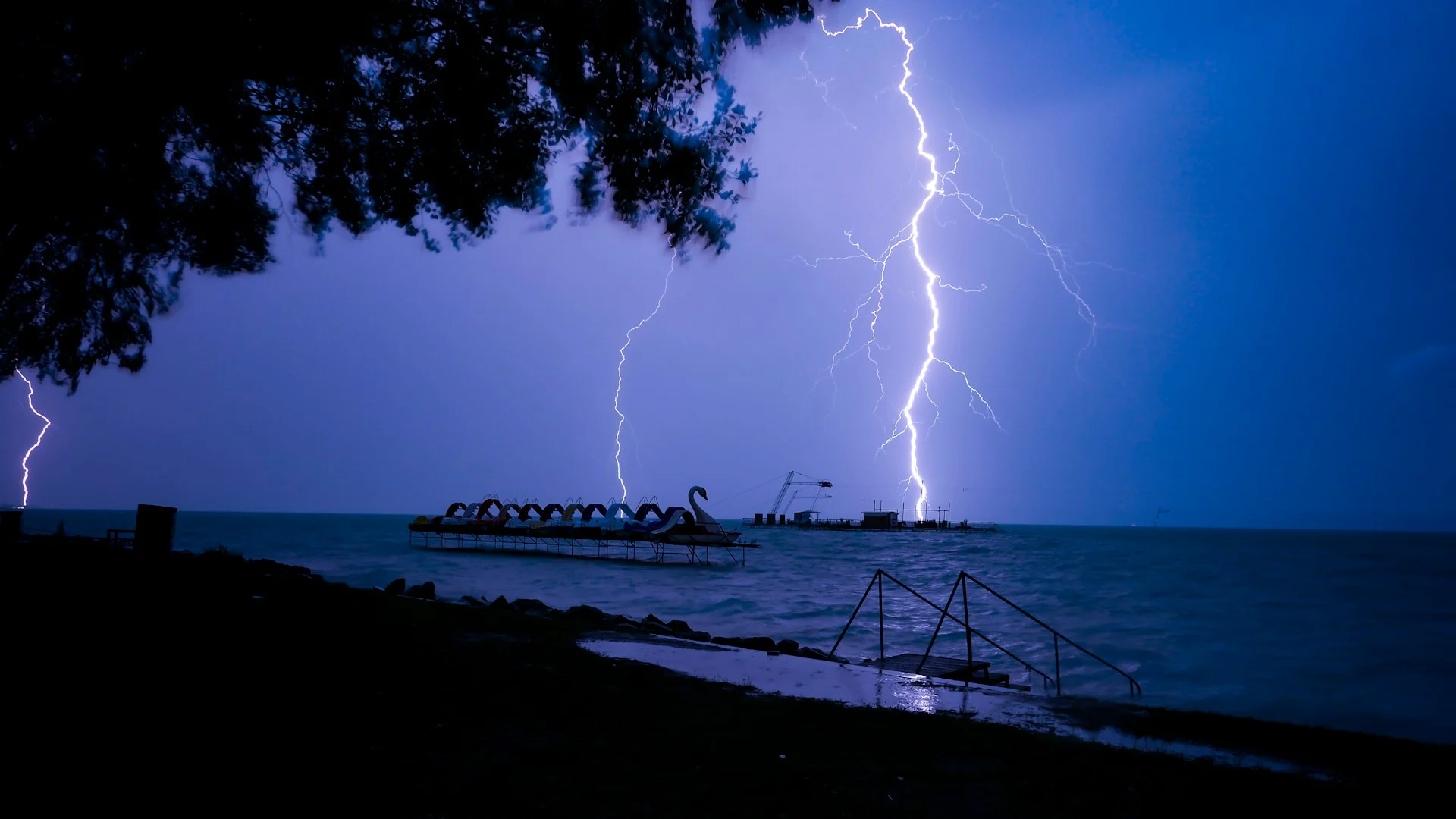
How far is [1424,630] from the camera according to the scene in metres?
31.7

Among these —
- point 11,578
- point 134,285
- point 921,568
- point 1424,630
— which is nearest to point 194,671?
point 11,578

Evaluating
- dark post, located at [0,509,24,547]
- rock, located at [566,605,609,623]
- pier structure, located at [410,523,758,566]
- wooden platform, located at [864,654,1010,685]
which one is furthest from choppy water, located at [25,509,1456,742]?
dark post, located at [0,509,24,547]

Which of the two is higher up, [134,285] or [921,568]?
[134,285]

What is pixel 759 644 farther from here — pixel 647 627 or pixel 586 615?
pixel 586 615

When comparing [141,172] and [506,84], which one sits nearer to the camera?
[506,84]

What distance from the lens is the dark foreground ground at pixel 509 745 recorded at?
376 cm

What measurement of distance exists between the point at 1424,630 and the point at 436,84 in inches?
1685

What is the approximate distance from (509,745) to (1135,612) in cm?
3700

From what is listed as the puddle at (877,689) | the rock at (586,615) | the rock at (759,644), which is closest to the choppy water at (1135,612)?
the rock at (759,644)

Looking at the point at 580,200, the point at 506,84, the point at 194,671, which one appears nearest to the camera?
the point at 194,671

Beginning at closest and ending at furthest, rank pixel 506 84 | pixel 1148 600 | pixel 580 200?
pixel 506 84 → pixel 580 200 → pixel 1148 600

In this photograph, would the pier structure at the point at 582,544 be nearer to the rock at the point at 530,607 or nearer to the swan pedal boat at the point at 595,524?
the swan pedal boat at the point at 595,524

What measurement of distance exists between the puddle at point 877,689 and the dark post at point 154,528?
42.8ft

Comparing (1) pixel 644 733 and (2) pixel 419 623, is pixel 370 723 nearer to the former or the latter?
(1) pixel 644 733
